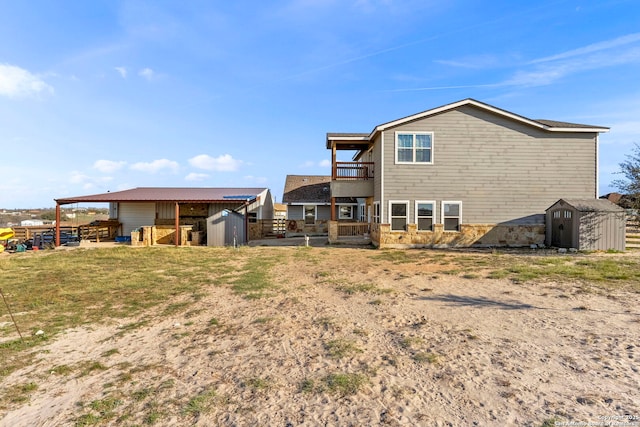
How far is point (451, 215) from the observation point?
16.9 meters

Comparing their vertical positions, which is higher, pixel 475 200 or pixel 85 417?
pixel 475 200

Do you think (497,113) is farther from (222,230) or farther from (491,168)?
(222,230)

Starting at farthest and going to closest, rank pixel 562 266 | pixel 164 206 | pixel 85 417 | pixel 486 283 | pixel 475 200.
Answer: pixel 164 206, pixel 475 200, pixel 562 266, pixel 486 283, pixel 85 417

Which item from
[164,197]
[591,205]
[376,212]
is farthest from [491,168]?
[164,197]

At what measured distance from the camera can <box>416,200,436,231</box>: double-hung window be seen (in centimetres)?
1688

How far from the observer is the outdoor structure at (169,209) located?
65.5 ft

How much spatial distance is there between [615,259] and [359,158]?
1703 cm

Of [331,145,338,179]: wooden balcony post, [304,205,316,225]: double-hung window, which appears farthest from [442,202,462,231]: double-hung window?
[304,205,316,225]: double-hung window

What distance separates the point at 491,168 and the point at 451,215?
3.16m

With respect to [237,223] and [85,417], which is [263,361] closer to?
[85,417]

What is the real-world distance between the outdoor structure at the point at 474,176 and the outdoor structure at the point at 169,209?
9491mm

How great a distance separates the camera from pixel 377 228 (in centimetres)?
1745

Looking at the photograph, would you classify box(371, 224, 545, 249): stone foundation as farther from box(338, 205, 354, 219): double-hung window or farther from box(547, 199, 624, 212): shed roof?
box(338, 205, 354, 219): double-hung window

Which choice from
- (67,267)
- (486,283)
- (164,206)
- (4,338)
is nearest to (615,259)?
(486,283)
